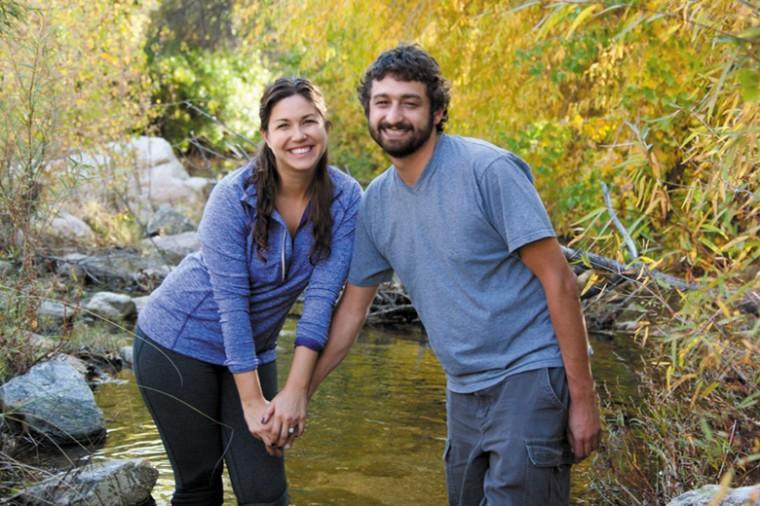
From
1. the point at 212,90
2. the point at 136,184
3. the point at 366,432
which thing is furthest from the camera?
the point at 212,90

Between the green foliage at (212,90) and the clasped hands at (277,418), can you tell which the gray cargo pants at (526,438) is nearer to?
the clasped hands at (277,418)

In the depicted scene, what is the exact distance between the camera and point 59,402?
575 cm

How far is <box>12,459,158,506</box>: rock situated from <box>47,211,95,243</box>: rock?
7241 mm

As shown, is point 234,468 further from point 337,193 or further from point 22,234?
point 22,234

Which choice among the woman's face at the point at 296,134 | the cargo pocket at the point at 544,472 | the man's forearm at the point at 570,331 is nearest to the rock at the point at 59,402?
the woman's face at the point at 296,134

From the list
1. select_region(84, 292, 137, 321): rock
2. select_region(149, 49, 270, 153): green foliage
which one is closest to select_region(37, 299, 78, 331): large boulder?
select_region(84, 292, 137, 321): rock

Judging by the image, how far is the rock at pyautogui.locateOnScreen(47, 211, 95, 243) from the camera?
464 inches

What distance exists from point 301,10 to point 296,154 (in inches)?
263

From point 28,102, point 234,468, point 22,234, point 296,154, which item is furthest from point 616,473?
point 28,102

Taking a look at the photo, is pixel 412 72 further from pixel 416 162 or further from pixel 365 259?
pixel 365 259

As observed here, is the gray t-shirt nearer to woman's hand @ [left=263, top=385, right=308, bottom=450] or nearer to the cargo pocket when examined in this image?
the cargo pocket

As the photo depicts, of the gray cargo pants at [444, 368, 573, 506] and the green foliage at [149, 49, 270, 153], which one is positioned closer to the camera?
the gray cargo pants at [444, 368, 573, 506]

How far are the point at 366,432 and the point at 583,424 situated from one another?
3.38 metres

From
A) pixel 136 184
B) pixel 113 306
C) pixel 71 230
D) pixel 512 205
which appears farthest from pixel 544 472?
pixel 136 184
